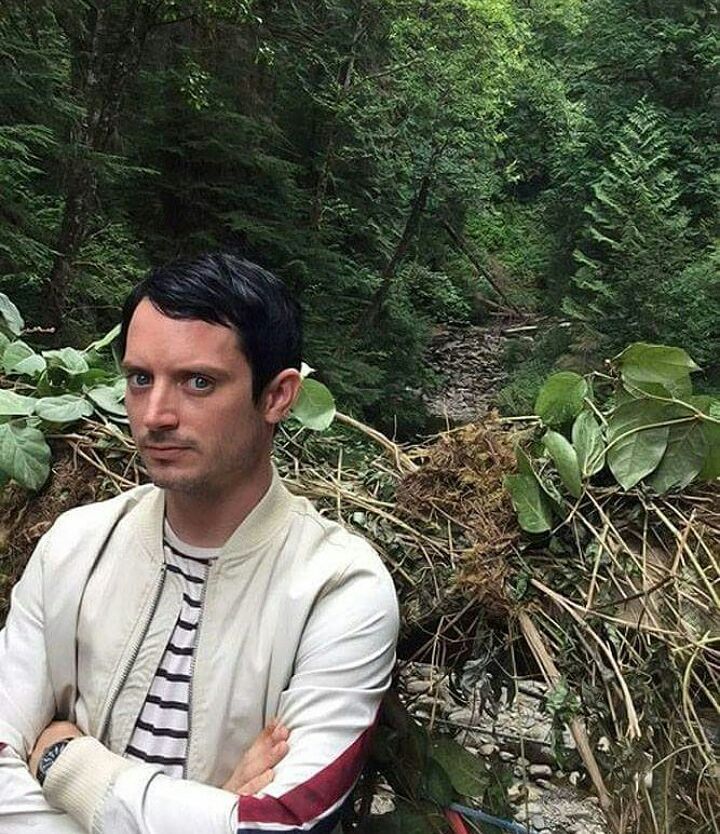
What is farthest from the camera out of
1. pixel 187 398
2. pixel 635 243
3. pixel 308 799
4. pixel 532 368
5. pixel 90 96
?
pixel 532 368

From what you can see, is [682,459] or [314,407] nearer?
[682,459]

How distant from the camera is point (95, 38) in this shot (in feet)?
21.6

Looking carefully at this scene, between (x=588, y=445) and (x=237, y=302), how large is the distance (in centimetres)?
56

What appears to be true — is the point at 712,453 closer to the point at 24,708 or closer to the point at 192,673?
the point at 192,673

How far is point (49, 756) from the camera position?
114 cm

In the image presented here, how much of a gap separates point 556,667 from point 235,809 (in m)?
0.46

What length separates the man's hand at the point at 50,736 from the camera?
1163mm

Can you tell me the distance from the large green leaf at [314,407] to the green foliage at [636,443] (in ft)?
1.61

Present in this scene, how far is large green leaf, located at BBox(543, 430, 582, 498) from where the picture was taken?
1242 millimetres

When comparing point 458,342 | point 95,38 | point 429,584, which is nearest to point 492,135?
point 458,342

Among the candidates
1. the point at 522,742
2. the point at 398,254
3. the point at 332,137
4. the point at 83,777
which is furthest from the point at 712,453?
the point at 398,254

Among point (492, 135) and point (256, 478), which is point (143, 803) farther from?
point (492, 135)

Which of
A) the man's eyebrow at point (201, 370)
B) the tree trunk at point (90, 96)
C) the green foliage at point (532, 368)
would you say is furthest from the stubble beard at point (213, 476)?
the green foliage at point (532, 368)

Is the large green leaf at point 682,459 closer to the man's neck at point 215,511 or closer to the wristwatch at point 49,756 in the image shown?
the man's neck at point 215,511
